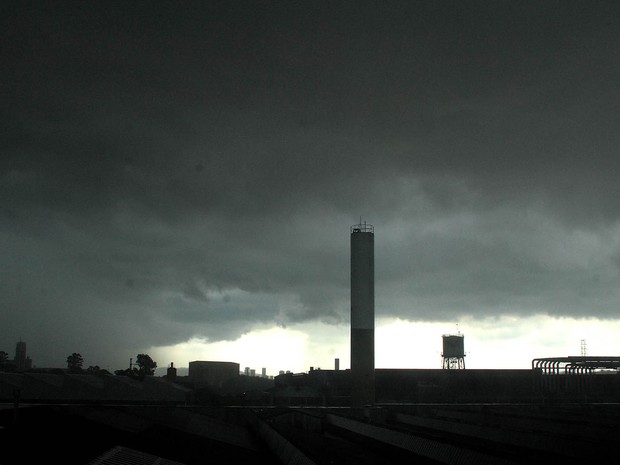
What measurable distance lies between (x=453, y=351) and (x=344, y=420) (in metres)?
78.9

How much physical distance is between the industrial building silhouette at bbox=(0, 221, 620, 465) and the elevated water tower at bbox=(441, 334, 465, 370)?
27.6 ft

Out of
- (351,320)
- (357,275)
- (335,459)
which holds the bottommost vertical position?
(335,459)

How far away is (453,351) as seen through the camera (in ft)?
422

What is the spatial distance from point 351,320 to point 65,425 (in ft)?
141

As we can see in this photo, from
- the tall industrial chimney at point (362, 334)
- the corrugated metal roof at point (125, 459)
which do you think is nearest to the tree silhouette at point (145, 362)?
the tall industrial chimney at point (362, 334)

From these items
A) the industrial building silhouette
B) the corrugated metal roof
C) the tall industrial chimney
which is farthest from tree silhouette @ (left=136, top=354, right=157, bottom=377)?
the corrugated metal roof

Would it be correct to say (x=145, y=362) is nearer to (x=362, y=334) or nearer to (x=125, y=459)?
(x=362, y=334)

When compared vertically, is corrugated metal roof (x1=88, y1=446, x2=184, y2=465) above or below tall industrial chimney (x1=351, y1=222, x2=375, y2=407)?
below

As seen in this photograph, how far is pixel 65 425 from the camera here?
4056 cm

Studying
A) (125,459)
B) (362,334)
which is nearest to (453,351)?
(362,334)

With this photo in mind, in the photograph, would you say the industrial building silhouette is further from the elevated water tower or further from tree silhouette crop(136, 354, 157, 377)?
tree silhouette crop(136, 354, 157, 377)

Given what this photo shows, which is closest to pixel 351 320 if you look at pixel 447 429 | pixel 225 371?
pixel 447 429

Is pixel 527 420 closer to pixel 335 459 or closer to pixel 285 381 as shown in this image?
pixel 335 459

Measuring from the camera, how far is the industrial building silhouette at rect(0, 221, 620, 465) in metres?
32.0
